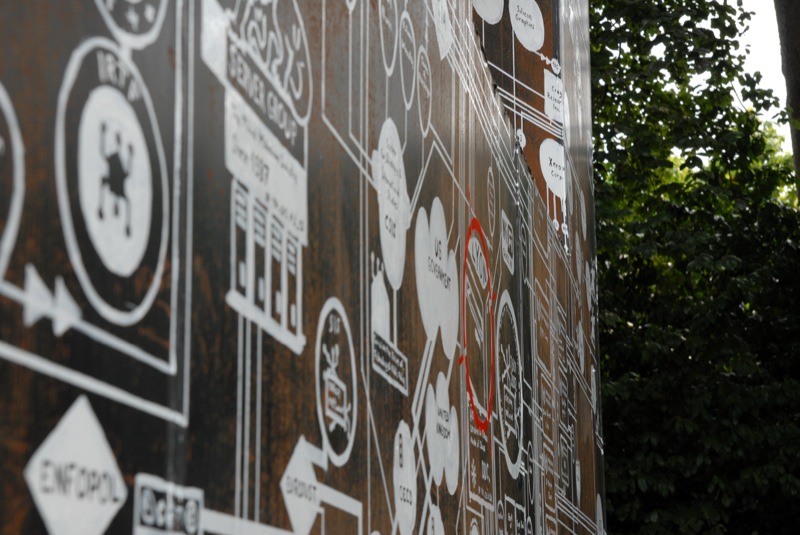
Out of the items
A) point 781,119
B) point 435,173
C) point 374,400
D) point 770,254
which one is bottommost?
point 374,400

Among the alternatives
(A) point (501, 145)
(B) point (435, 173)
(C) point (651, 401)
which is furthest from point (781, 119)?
(B) point (435, 173)

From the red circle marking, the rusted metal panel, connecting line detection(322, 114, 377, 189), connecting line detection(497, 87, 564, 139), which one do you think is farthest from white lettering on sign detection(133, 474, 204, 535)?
connecting line detection(497, 87, 564, 139)

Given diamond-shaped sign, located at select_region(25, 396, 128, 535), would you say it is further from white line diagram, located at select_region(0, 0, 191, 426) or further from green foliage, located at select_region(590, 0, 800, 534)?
green foliage, located at select_region(590, 0, 800, 534)

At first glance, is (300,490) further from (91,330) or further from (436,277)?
(436,277)

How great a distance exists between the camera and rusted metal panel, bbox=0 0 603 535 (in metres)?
0.52

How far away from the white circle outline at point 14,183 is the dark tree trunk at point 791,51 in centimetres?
881

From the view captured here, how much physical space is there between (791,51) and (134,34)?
900cm

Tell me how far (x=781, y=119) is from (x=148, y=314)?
8.22m

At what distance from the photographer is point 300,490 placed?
0.83 meters

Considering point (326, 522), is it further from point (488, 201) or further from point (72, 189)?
point (488, 201)

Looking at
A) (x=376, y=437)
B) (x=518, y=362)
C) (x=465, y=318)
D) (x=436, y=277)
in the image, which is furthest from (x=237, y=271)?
(x=518, y=362)

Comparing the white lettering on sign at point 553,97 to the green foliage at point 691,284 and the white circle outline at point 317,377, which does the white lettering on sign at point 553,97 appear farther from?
the green foliage at point 691,284

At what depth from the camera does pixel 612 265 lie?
8461mm

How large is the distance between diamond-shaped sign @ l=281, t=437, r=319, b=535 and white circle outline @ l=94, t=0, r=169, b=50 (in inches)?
11.3
